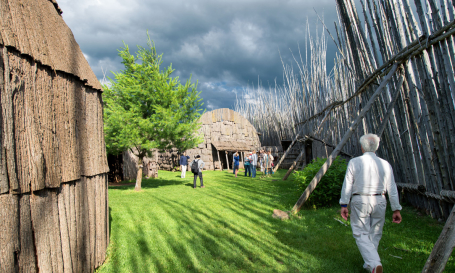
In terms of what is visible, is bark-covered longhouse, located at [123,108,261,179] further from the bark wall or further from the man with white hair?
the man with white hair

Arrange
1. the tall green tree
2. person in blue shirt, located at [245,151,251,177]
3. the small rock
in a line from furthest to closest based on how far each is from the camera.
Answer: person in blue shirt, located at [245,151,251,177] → the tall green tree → the small rock

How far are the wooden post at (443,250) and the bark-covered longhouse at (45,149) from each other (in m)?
3.36

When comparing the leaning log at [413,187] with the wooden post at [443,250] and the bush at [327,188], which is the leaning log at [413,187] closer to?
the bush at [327,188]

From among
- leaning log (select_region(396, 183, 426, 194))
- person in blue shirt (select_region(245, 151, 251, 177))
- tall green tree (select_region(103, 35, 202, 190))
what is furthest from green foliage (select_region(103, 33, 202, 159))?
leaning log (select_region(396, 183, 426, 194))

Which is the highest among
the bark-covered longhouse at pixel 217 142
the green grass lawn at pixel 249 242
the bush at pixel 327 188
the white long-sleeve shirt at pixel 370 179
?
the bark-covered longhouse at pixel 217 142

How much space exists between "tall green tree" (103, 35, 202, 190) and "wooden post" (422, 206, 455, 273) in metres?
8.28

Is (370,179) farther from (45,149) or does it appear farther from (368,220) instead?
(45,149)

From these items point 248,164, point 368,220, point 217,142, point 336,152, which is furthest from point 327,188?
point 217,142

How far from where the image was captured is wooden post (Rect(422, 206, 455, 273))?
6.22 ft

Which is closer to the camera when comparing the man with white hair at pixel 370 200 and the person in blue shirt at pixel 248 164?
the man with white hair at pixel 370 200

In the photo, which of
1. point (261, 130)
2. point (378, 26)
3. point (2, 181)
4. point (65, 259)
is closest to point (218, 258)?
point (65, 259)

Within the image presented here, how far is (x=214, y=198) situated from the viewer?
7879 millimetres

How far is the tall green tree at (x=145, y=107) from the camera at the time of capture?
29.1 ft

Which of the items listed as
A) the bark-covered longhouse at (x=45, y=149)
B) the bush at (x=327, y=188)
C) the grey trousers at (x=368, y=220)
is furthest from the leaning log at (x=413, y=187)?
the bark-covered longhouse at (x=45, y=149)
